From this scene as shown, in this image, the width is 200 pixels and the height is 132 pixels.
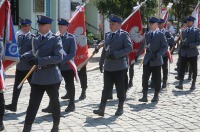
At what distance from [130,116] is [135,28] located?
2.97m

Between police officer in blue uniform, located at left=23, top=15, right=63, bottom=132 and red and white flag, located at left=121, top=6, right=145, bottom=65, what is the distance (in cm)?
393

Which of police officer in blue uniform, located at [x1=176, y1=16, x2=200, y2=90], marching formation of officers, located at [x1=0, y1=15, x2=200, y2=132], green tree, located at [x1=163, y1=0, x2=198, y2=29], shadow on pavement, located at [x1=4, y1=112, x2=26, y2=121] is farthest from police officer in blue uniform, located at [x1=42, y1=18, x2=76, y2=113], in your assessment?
green tree, located at [x1=163, y1=0, x2=198, y2=29]

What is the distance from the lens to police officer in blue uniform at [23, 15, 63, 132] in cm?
585

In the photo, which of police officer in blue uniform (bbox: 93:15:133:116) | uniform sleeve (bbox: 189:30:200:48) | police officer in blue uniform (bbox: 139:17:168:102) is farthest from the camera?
uniform sleeve (bbox: 189:30:200:48)

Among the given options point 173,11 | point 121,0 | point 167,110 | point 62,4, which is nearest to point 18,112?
point 167,110

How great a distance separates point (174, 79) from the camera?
12562mm

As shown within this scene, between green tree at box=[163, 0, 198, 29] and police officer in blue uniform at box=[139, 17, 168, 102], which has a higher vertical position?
green tree at box=[163, 0, 198, 29]

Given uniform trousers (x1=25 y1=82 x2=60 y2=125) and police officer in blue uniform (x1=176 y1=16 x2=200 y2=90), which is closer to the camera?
uniform trousers (x1=25 y1=82 x2=60 y2=125)

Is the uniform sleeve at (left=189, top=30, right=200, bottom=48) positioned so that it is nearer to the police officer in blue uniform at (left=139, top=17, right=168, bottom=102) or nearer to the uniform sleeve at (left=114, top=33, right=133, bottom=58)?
the police officer in blue uniform at (left=139, top=17, right=168, bottom=102)

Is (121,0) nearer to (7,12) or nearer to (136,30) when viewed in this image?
(136,30)

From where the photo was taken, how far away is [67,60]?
7027 millimetres

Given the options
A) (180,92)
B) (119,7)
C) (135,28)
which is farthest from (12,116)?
(119,7)

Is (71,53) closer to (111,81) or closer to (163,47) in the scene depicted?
(111,81)

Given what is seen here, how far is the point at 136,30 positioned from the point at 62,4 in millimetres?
15673
